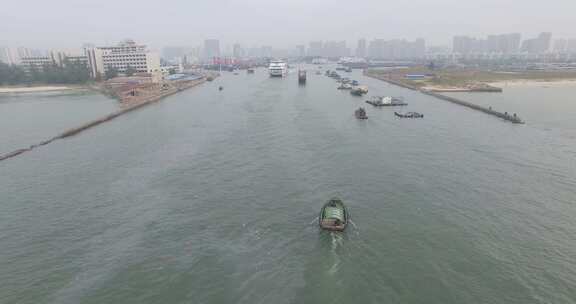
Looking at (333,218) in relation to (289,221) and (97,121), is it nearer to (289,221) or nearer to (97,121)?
(289,221)

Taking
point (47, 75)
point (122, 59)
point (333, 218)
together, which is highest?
point (122, 59)

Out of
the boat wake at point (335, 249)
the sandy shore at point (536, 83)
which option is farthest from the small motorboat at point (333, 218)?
the sandy shore at point (536, 83)

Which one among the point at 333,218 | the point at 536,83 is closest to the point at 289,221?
the point at 333,218

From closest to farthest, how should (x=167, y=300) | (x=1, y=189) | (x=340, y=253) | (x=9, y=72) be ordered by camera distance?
1. (x=167, y=300)
2. (x=340, y=253)
3. (x=1, y=189)
4. (x=9, y=72)

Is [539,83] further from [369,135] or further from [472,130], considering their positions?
[369,135]

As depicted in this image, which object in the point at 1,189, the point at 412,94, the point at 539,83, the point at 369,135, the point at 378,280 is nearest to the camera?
the point at 378,280

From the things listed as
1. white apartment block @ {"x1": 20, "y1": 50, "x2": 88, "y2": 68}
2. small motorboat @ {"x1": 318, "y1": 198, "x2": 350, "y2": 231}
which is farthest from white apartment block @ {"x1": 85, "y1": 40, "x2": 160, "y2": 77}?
small motorboat @ {"x1": 318, "y1": 198, "x2": 350, "y2": 231}

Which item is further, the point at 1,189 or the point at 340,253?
the point at 1,189

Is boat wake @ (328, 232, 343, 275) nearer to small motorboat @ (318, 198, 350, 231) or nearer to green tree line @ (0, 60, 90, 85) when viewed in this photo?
small motorboat @ (318, 198, 350, 231)

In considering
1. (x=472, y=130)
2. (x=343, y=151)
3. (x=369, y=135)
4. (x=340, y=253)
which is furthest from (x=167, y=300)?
(x=472, y=130)
